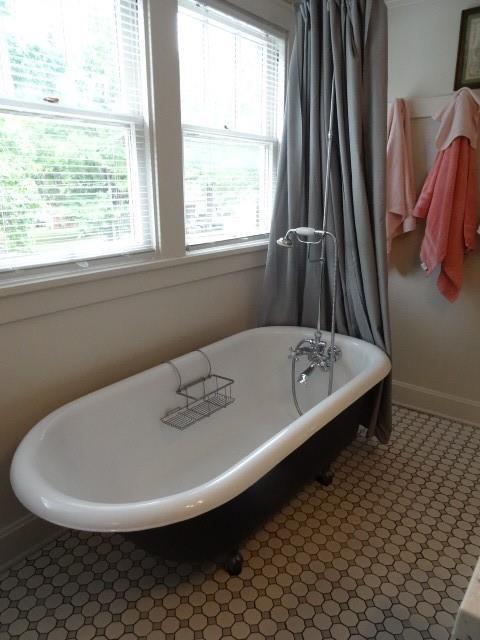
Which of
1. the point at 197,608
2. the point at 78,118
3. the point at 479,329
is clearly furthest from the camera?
the point at 479,329

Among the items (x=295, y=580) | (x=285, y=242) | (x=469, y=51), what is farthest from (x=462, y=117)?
(x=295, y=580)

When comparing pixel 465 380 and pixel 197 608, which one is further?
pixel 465 380

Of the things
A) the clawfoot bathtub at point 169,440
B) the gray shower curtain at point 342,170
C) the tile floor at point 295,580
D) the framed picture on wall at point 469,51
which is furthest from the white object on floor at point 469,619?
the framed picture on wall at point 469,51

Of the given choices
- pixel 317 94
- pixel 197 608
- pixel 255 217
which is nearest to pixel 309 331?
pixel 255 217

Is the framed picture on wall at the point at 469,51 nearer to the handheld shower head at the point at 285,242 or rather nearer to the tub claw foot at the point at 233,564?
the handheld shower head at the point at 285,242

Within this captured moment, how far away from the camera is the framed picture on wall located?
2.23 metres

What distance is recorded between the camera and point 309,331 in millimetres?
2385

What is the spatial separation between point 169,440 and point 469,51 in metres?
2.43

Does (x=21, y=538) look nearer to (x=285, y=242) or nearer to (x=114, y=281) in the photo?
(x=114, y=281)

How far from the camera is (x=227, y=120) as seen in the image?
7.54 feet

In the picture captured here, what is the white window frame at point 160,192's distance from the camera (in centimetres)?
166

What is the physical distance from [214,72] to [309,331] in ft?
4.52

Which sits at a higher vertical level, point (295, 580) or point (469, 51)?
point (469, 51)

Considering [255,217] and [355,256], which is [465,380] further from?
[255,217]
